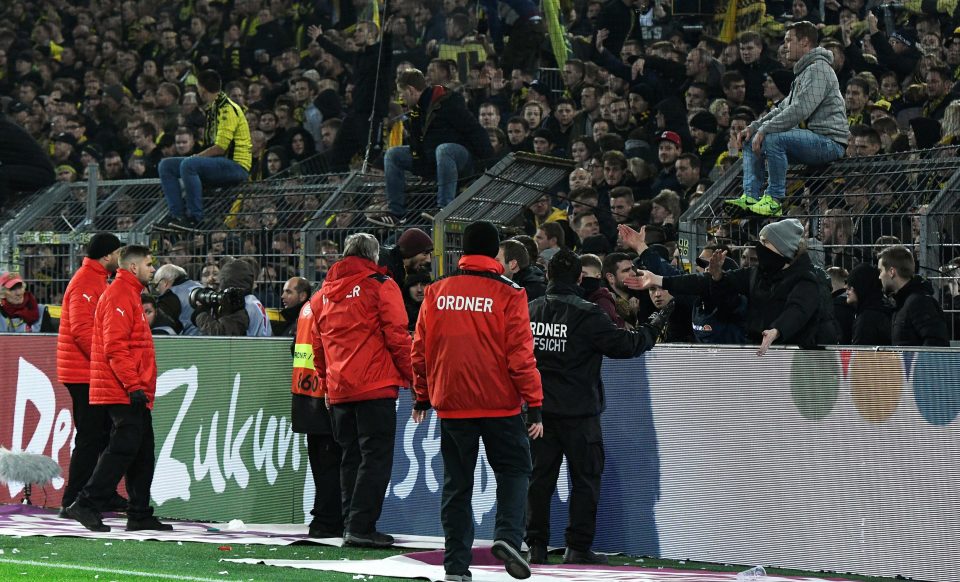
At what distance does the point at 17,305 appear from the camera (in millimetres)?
14281

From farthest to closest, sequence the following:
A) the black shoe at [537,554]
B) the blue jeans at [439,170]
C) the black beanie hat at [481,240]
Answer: the blue jeans at [439,170]
the black shoe at [537,554]
the black beanie hat at [481,240]

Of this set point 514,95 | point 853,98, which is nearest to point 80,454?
point 853,98

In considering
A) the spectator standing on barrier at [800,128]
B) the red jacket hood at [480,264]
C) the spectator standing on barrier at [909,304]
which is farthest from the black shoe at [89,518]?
the spectator standing on barrier at [909,304]

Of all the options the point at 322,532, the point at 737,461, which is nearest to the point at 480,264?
the point at 737,461

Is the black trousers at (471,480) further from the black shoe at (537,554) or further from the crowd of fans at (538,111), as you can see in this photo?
the crowd of fans at (538,111)

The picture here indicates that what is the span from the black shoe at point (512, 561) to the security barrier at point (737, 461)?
5.71 ft

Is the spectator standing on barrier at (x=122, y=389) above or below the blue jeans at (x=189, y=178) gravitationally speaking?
below

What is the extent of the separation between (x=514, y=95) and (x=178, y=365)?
7.46m

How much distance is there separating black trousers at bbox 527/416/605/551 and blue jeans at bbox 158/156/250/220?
7038mm

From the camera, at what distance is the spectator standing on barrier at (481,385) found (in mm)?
7645

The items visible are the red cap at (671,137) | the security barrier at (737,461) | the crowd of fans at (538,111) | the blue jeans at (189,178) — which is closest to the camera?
the security barrier at (737,461)

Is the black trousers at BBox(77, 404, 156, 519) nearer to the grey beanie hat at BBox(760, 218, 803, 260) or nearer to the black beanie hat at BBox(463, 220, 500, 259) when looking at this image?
the black beanie hat at BBox(463, 220, 500, 259)

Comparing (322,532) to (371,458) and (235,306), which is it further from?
(235,306)

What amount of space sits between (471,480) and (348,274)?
2.06 meters
